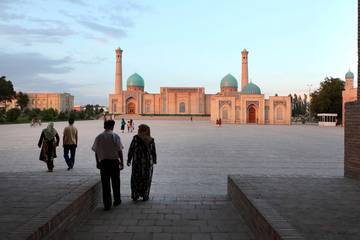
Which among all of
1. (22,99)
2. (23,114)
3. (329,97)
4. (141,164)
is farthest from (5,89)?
(141,164)

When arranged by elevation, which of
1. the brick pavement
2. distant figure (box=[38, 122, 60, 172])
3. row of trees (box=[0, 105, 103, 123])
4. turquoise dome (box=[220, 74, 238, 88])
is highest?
turquoise dome (box=[220, 74, 238, 88])

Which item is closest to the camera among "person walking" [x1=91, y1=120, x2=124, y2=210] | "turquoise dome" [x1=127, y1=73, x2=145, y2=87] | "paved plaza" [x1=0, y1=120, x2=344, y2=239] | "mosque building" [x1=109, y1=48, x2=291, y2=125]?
"paved plaza" [x1=0, y1=120, x2=344, y2=239]

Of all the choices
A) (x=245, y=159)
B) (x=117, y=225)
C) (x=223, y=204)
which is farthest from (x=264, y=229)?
(x=245, y=159)

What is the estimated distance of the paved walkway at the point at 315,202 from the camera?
316cm

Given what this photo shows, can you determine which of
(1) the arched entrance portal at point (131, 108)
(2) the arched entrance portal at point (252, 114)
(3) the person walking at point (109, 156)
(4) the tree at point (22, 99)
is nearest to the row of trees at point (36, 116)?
Answer: (1) the arched entrance portal at point (131, 108)

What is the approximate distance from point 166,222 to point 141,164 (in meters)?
1.23

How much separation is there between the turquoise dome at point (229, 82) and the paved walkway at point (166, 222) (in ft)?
201

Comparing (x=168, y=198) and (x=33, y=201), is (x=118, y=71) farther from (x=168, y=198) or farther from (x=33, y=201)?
(x=33, y=201)

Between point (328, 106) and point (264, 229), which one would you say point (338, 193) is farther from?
point (328, 106)

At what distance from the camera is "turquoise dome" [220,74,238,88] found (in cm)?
6612

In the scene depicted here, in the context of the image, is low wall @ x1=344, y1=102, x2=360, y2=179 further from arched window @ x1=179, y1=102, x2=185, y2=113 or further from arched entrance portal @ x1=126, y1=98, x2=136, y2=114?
arched window @ x1=179, y1=102, x2=185, y2=113

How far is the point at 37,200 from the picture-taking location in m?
4.40

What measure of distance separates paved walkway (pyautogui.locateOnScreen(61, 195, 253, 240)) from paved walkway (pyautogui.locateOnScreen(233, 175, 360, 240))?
451 millimetres

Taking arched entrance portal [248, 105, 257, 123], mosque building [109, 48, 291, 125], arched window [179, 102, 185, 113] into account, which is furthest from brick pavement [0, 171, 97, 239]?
arched window [179, 102, 185, 113]
